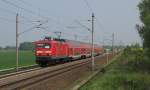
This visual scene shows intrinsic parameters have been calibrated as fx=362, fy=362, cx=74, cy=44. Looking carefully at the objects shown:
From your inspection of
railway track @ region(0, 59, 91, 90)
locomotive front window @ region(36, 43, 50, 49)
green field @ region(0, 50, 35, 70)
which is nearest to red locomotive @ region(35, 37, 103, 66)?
locomotive front window @ region(36, 43, 50, 49)

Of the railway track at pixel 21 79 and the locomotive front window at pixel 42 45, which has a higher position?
the locomotive front window at pixel 42 45

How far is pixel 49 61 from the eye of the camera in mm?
45094

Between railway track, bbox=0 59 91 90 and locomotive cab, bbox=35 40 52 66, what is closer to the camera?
railway track, bbox=0 59 91 90

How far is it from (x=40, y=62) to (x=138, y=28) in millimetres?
12783

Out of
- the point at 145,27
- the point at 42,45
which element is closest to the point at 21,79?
the point at 145,27

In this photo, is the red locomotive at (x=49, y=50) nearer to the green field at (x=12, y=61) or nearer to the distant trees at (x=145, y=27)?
the green field at (x=12, y=61)

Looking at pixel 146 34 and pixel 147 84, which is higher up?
pixel 146 34

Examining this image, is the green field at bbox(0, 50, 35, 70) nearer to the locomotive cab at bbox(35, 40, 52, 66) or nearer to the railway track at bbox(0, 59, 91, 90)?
the locomotive cab at bbox(35, 40, 52, 66)

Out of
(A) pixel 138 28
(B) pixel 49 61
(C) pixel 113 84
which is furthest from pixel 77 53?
(C) pixel 113 84

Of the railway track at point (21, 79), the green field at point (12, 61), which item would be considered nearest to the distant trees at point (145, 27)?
the railway track at point (21, 79)

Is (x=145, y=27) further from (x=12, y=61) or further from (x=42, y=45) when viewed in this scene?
(x=12, y=61)

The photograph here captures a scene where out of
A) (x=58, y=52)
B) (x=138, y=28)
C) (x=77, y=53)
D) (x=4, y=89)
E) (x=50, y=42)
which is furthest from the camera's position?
(x=77, y=53)

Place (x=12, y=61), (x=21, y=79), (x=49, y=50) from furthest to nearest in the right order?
(x=12, y=61) < (x=49, y=50) < (x=21, y=79)

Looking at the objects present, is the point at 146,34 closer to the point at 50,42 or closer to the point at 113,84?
the point at 50,42
